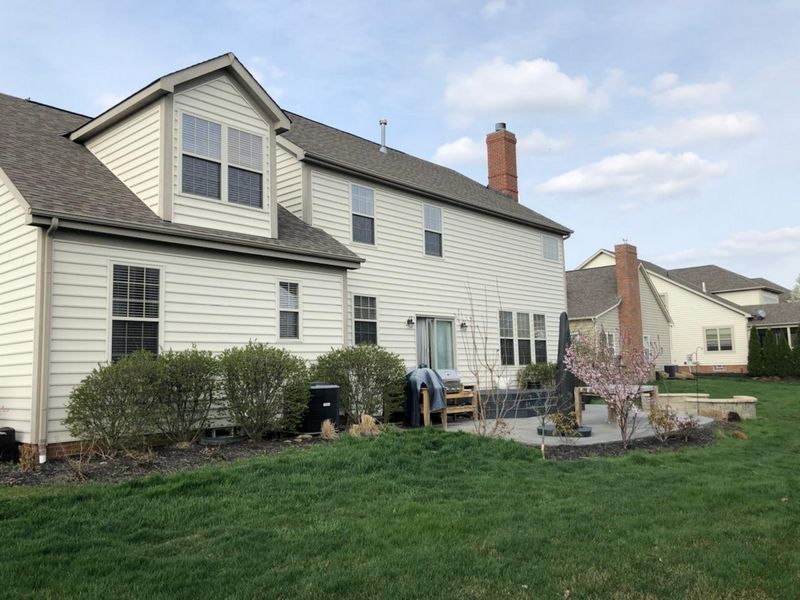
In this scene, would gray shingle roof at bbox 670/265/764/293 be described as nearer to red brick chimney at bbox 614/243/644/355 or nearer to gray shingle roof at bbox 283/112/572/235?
red brick chimney at bbox 614/243/644/355

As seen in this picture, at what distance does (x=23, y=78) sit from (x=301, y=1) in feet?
27.0

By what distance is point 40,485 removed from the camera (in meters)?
6.68

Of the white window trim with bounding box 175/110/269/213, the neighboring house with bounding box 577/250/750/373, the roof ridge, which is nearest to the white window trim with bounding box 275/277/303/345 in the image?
the white window trim with bounding box 175/110/269/213

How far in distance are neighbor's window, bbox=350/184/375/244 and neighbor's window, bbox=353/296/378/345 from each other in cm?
136

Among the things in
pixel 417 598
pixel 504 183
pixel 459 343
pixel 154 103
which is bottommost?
pixel 417 598

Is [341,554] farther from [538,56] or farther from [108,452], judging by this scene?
[538,56]

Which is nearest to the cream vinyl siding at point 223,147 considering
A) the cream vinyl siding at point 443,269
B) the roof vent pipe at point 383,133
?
the cream vinyl siding at point 443,269

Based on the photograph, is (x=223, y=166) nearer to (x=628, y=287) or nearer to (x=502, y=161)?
(x=502, y=161)

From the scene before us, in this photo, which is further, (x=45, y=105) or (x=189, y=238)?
(x=45, y=105)

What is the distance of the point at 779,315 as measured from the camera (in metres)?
37.4

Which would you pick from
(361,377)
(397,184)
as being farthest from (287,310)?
(397,184)

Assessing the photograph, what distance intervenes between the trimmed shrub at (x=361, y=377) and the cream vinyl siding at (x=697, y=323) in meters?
28.7

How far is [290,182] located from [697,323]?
29860 millimetres

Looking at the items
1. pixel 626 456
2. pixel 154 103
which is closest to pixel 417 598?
pixel 626 456
